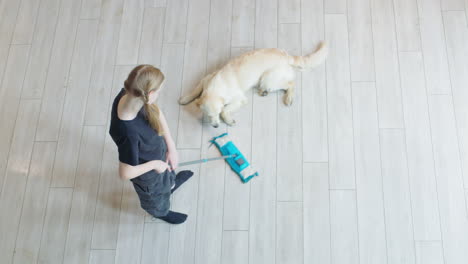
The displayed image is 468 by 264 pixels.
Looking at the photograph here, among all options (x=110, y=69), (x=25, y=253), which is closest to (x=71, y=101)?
(x=110, y=69)

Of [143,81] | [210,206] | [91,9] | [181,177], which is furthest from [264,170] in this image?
[91,9]

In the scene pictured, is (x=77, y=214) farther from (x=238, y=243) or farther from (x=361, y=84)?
(x=361, y=84)

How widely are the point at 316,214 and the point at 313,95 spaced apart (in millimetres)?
711

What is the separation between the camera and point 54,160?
234cm

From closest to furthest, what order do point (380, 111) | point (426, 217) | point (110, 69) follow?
point (426, 217) < point (380, 111) < point (110, 69)

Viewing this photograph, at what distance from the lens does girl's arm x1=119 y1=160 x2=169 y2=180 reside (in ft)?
4.85

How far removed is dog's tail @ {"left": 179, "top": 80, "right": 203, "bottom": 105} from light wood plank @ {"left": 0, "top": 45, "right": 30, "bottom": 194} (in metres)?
1.05

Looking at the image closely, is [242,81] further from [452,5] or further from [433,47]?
[452,5]

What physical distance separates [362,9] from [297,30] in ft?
1.48

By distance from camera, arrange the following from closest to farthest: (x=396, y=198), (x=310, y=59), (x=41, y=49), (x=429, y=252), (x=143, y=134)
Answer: (x=143, y=134) < (x=429, y=252) < (x=396, y=198) < (x=310, y=59) < (x=41, y=49)

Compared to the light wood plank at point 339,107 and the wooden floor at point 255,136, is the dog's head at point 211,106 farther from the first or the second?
the light wood plank at point 339,107

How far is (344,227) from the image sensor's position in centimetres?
213

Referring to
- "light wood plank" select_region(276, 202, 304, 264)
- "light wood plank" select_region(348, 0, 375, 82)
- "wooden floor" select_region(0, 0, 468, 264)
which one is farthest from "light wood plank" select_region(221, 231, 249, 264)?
"light wood plank" select_region(348, 0, 375, 82)

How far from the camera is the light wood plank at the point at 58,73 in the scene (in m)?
2.41
